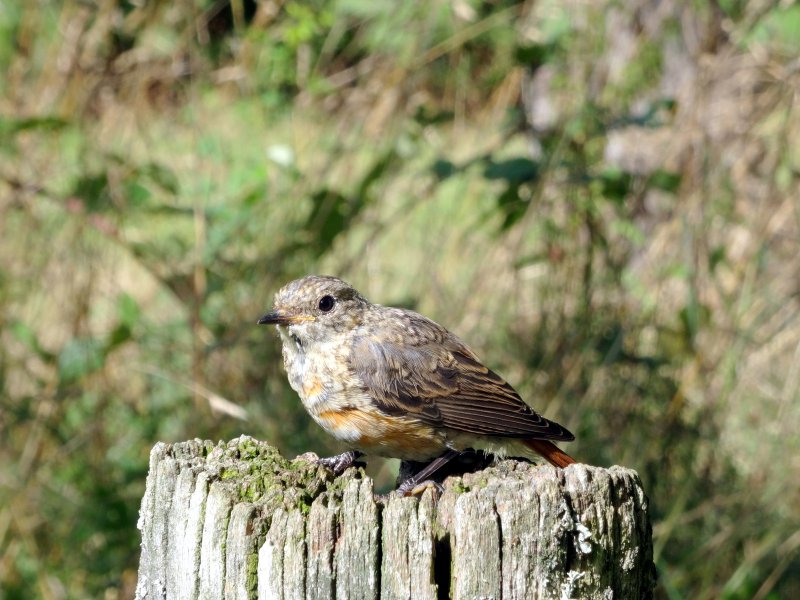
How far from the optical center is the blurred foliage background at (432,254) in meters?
4.88

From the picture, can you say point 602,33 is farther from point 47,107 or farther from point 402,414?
point 47,107

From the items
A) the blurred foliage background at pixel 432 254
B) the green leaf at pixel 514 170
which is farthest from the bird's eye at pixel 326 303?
the green leaf at pixel 514 170

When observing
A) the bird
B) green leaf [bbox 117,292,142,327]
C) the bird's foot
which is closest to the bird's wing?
the bird

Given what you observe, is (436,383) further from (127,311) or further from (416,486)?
(127,311)

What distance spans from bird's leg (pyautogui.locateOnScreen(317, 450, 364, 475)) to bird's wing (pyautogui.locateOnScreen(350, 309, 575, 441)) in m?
0.21

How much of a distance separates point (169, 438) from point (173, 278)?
0.86 metres

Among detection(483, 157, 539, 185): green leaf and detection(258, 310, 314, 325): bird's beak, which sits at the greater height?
detection(483, 157, 539, 185): green leaf

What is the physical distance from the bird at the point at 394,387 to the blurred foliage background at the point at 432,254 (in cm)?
98

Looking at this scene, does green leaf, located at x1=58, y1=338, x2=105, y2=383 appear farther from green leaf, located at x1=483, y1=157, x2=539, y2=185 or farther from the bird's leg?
green leaf, located at x1=483, y1=157, x2=539, y2=185

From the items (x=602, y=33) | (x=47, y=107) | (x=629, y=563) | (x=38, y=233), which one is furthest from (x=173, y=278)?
(x=629, y=563)

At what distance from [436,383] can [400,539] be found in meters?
1.47

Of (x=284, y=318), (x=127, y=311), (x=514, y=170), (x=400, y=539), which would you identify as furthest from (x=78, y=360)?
(x=400, y=539)

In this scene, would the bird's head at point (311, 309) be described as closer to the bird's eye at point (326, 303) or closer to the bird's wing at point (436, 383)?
the bird's eye at point (326, 303)

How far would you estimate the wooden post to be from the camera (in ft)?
7.50
